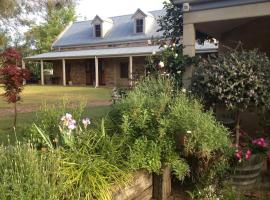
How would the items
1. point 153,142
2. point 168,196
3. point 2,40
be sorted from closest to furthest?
point 153,142, point 168,196, point 2,40

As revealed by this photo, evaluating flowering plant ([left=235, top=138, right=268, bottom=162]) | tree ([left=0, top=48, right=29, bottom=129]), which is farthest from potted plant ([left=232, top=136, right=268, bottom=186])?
tree ([left=0, top=48, right=29, bottom=129])

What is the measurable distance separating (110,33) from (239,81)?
25.6 meters

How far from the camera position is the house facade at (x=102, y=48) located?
26047 millimetres

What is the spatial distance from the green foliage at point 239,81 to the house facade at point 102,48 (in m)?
18.8

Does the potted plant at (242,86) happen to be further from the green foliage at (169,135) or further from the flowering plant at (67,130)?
the flowering plant at (67,130)

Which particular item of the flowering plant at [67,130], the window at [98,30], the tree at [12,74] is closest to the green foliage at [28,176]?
the flowering plant at [67,130]

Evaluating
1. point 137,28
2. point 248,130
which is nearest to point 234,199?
point 248,130

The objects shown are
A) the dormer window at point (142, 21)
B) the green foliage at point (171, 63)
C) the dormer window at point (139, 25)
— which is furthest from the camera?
the dormer window at point (139, 25)

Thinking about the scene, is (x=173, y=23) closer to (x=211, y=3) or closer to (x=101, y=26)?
(x=211, y=3)

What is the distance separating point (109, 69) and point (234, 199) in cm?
2420

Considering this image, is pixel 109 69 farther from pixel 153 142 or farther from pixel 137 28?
pixel 153 142

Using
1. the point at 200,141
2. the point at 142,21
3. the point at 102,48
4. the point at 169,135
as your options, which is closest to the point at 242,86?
the point at 200,141

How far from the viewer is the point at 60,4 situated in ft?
44.2

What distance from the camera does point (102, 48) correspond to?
2867cm
